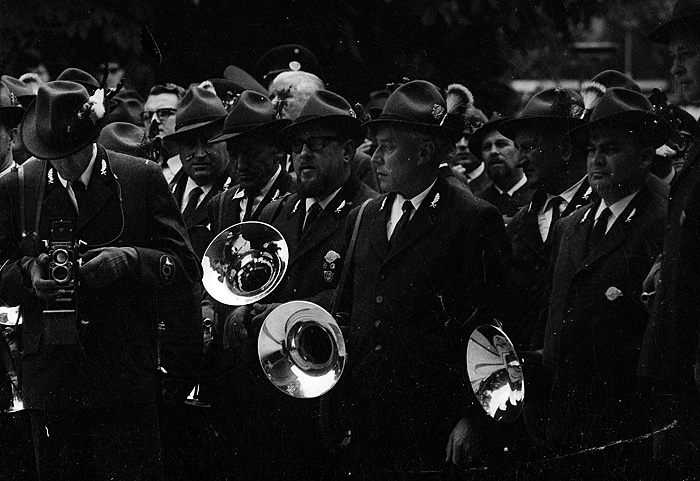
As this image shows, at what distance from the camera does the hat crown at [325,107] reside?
6.18 meters

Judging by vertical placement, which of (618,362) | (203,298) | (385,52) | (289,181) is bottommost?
(618,362)

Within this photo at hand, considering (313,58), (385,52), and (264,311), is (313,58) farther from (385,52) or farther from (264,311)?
(264,311)

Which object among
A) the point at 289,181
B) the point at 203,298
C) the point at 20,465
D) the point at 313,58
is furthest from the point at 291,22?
the point at 20,465

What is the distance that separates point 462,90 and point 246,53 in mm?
1043

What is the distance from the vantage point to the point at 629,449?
5699 millimetres

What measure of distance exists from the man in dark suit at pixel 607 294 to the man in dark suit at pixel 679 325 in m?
0.05

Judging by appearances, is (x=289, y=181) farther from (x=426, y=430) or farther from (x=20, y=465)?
(x=20, y=465)

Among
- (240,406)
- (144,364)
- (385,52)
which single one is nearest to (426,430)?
(240,406)

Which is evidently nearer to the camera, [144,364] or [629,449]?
[629,449]

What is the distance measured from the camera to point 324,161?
20.4 feet

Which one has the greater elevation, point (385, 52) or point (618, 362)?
point (385, 52)

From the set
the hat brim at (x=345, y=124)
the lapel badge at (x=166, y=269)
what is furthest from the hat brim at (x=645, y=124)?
the lapel badge at (x=166, y=269)

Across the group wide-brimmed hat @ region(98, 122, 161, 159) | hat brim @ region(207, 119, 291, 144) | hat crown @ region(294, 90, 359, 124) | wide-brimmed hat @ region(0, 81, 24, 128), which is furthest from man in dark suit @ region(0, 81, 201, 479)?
hat crown @ region(294, 90, 359, 124)

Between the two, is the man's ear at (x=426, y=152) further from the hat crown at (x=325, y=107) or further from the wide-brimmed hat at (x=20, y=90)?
the wide-brimmed hat at (x=20, y=90)
